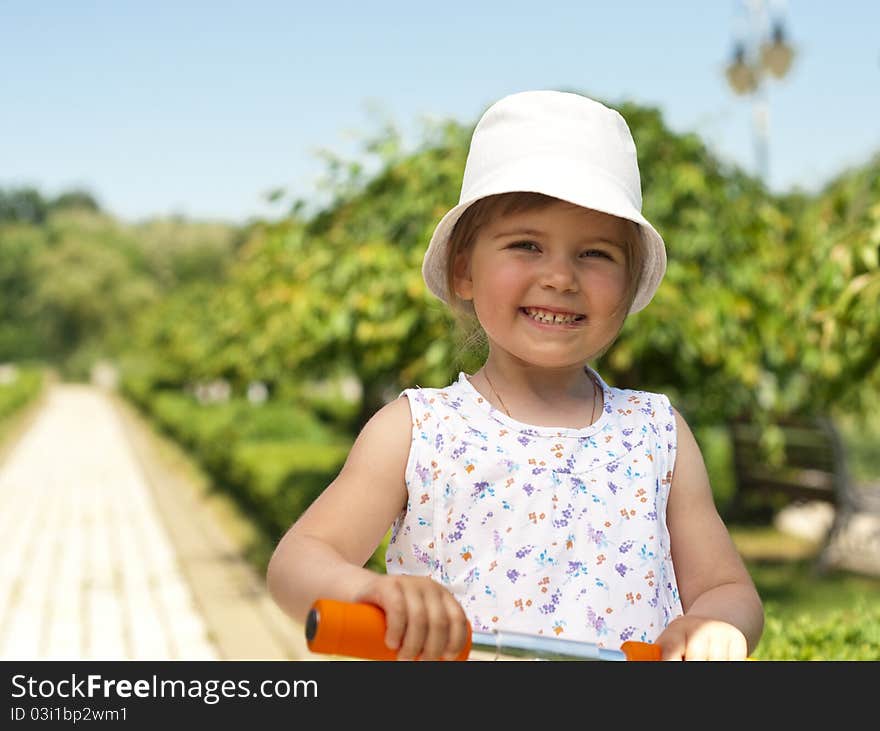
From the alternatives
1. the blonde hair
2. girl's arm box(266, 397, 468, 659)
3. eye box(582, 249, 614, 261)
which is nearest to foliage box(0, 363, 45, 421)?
the blonde hair

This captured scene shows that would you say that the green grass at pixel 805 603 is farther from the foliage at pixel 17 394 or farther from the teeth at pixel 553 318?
the foliage at pixel 17 394

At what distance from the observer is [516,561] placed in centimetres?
135

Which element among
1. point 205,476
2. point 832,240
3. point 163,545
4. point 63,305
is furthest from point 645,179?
point 63,305

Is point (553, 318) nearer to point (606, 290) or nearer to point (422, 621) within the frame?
point (606, 290)

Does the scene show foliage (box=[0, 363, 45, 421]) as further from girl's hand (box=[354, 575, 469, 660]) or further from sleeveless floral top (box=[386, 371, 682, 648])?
girl's hand (box=[354, 575, 469, 660])

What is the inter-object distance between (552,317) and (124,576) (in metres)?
6.82

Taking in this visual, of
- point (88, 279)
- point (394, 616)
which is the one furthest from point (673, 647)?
point (88, 279)

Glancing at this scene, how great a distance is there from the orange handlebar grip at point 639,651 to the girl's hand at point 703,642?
66mm

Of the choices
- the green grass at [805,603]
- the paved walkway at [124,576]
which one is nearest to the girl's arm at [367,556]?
the green grass at [805,603]

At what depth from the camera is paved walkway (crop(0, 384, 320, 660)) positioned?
5.70 metres

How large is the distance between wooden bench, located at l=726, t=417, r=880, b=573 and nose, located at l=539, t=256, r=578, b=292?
206 inches

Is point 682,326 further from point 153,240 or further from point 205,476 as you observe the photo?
point 153,240
